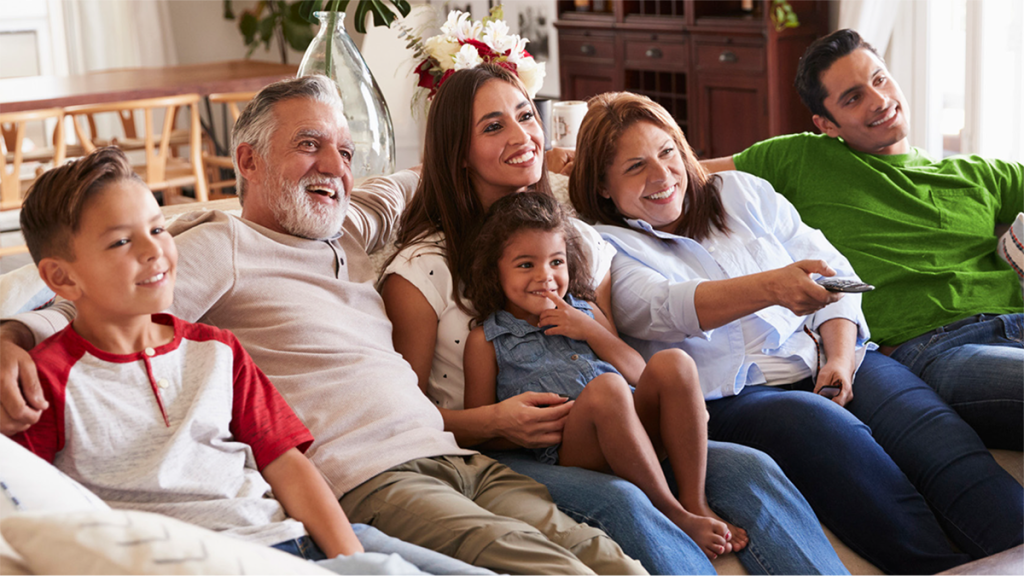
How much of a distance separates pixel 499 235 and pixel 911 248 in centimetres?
105

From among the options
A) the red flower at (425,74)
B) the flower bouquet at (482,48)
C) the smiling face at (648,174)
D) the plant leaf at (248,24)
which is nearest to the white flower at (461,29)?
the flower bouquet at (482,48)

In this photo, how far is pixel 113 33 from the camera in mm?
6922

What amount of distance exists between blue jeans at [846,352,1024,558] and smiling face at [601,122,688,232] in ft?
1.76

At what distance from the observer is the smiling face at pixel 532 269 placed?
165 cm

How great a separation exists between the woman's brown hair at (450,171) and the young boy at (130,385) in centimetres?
63

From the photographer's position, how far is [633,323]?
1840 mm

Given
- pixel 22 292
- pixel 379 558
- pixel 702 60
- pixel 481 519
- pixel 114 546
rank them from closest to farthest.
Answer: pixel 114 546, pixel 379 558, pixel 481 519, pixel 22 292, pixel 702 60

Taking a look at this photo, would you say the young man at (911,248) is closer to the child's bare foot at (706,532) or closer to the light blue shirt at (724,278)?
the light blue shirt at (724,278)

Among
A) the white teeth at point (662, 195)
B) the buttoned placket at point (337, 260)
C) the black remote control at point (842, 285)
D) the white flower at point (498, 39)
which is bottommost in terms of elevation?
the black remote control at point (842, 285)

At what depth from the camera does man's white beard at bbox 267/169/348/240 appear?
1.59 metres

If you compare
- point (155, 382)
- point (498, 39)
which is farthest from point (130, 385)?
point (498, 39)

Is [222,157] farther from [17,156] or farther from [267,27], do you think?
[267,27]

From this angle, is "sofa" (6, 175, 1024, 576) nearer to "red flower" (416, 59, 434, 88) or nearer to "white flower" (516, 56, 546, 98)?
"white flower" (516, 56, 546, 98)

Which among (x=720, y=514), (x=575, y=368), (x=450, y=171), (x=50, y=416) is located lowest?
(x=720, y=514)
